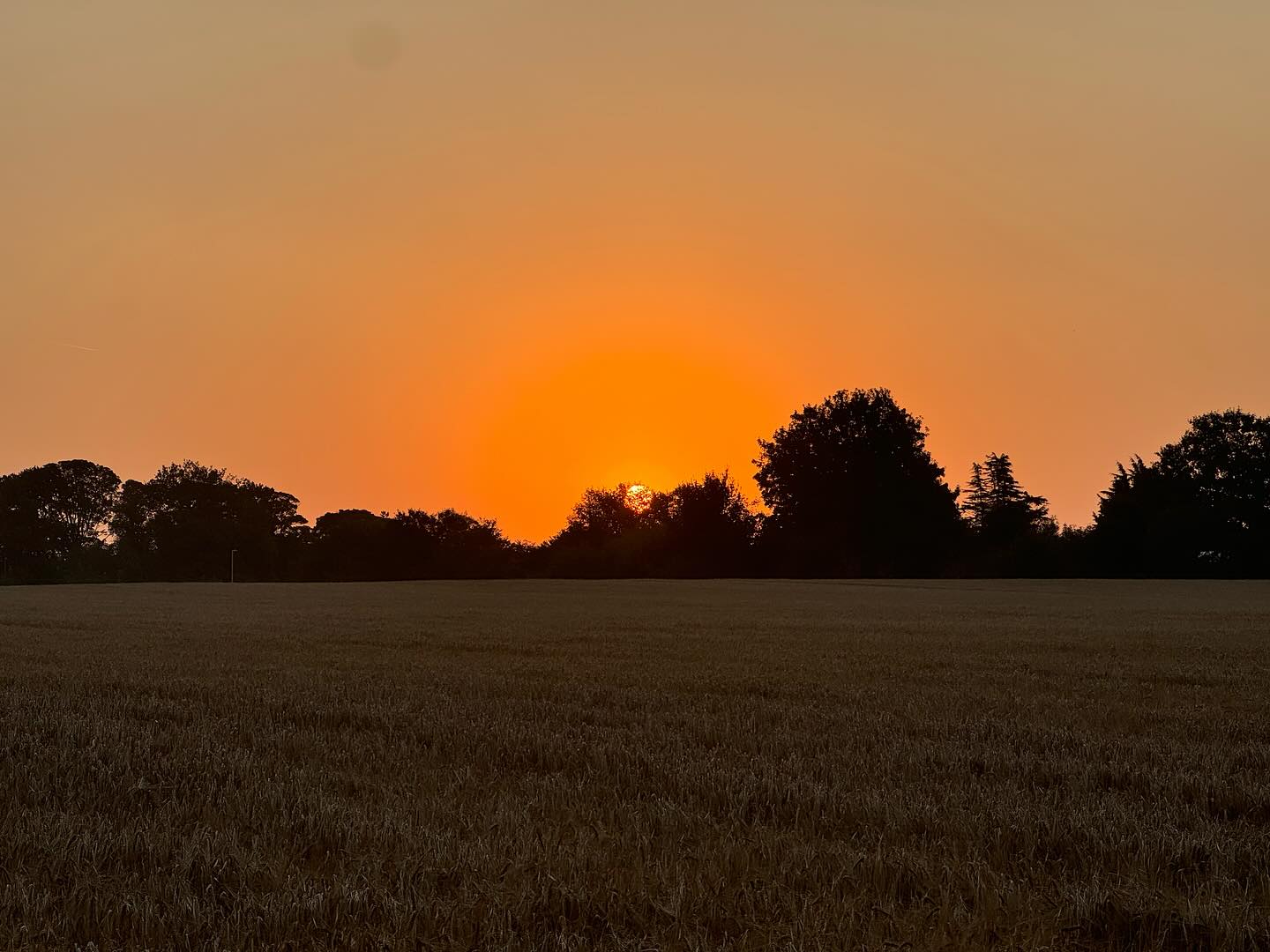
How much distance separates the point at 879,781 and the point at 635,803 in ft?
5.32

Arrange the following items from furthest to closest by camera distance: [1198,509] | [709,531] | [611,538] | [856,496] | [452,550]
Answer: [611,538]
[452,550]
[709,531]
[856,496]
[1198,509]

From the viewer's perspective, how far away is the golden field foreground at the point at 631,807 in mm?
3525

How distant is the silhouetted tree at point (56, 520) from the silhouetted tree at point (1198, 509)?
330ft

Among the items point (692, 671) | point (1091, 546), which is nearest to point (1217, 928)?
point (692, 671)

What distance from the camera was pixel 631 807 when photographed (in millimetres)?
5086

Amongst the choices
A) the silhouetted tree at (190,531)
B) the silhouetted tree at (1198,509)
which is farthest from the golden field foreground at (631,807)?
the silhouetted tree at (190,531)

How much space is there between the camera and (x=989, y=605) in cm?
3384

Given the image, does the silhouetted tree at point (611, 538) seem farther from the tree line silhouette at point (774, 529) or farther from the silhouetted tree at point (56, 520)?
the silhouetted tree at point (56, 520)

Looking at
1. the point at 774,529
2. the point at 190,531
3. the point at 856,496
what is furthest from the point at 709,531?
the point at 190,531

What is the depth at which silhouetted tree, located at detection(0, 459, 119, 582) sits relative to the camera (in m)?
97.0

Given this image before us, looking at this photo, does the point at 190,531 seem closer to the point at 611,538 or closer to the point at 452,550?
the point at 452,550

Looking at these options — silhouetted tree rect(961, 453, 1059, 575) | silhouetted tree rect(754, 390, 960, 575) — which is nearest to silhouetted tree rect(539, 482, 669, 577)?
silhouetted tree rect(754, 390, 960, 575)

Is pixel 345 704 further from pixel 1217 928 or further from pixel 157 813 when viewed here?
pixel 1217 928

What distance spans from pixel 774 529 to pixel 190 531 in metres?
64.5
